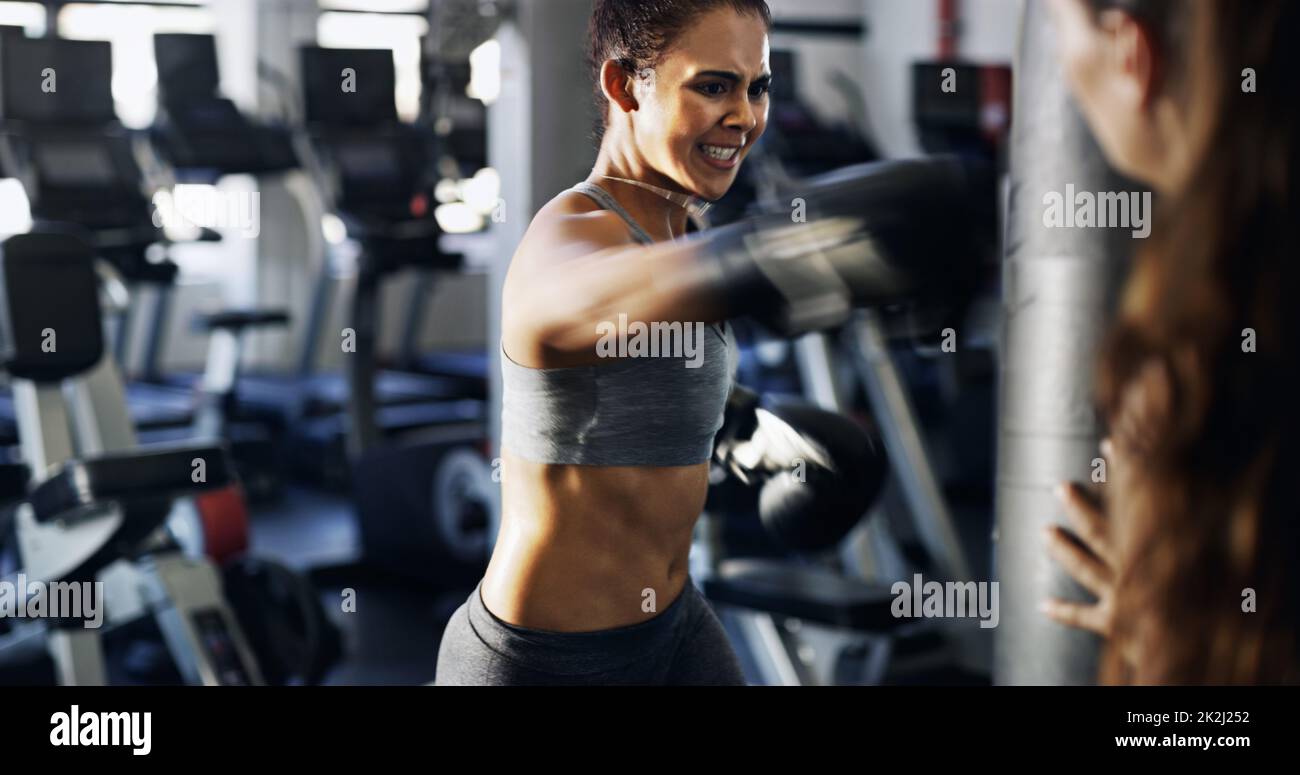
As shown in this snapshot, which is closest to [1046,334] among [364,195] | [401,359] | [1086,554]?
[1086,554]

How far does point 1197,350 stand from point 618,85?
1.92 feet

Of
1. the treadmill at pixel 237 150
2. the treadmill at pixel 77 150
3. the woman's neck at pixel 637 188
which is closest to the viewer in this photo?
the woman's neck at pixel 637 188

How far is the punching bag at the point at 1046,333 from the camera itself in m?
0.73

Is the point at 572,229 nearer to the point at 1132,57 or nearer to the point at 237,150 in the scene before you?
the point at 1132,57

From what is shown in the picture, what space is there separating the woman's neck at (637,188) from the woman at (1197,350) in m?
0.50

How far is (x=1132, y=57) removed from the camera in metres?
0.68

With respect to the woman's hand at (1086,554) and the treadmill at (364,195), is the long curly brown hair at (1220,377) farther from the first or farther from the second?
the treadmill at (364,195)

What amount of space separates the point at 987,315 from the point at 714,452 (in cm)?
468

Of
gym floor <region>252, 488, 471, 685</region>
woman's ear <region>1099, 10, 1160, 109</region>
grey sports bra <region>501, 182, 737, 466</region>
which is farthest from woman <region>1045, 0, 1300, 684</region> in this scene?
gym floor <region>252, 488, 471, 685</region>

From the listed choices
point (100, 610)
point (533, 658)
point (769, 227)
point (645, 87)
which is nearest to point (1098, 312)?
point (769, 227)

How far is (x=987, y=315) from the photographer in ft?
19.3

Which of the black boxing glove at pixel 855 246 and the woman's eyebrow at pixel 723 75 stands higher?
the woman's eyebrow at pixel 723 75

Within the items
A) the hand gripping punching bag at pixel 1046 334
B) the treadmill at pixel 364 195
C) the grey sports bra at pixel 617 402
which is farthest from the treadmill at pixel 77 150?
the hand gripping punching bag at pixel 1046 334
